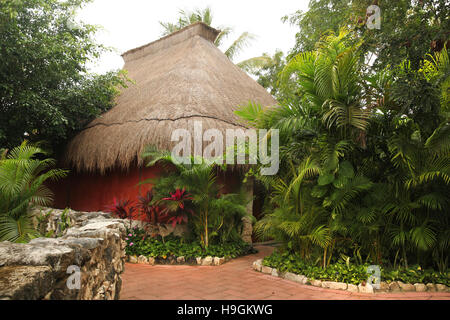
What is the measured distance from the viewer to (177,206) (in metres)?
5.88

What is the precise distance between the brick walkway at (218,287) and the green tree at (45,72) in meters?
4.35

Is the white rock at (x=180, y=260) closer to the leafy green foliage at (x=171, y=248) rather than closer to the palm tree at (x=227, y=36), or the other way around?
the leafy green foliage at (x=171, y=248)

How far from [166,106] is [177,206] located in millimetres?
2623

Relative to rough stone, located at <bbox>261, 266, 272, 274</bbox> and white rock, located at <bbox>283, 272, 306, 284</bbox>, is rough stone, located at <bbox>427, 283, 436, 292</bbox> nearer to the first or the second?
white rock, located at <bbox>283, 272, 306, 284</bbox>

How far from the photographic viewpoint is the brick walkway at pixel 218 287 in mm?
3939

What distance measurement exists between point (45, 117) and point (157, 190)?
10.8 feet

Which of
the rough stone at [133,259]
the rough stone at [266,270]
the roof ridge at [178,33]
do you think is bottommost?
the rough stone at [133,259]

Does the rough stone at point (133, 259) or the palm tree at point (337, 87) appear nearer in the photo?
the palm tree at point (337, 87)

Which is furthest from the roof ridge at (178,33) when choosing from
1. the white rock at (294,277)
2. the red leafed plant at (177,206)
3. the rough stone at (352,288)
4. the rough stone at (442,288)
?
the rough stone at (442,288)

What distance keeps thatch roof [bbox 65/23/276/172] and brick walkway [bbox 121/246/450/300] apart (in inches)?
99.6

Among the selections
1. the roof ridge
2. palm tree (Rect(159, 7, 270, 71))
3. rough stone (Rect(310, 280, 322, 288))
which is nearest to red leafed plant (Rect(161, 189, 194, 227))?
rough stone (Rect(310, 280, 322, 288))

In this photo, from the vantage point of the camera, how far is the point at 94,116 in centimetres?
907

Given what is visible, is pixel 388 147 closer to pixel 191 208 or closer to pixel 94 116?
pixel 191 208

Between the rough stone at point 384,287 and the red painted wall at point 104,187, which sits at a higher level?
the red painted wall at point 104,187
